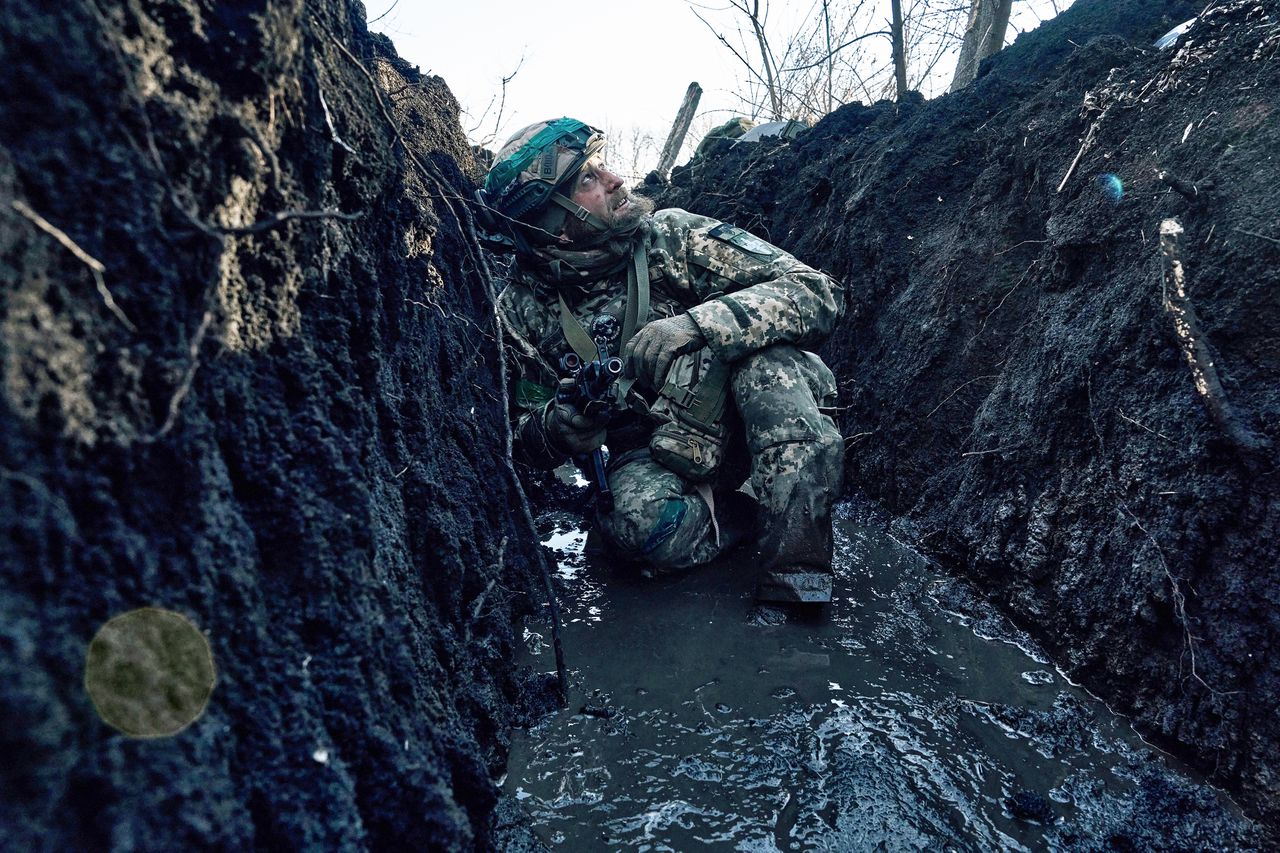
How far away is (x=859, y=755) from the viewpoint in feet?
5.41

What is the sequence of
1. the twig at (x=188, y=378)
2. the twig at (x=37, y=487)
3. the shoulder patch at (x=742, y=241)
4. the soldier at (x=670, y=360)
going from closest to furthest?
the twig at (x=37, y=487) → the twig at (x=188, y=378) → the soldier at (x=670, y=360) → the shoulder patch at (x=742, y=241)

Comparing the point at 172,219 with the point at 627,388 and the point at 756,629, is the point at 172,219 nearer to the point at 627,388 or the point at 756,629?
the point at 756,629

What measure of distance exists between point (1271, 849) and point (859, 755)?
0.76 meters

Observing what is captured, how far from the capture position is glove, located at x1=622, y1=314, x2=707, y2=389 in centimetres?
279

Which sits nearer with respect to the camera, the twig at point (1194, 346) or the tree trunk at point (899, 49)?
the twig at point (1194, 346)

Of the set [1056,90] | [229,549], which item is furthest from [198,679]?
[1056,90]

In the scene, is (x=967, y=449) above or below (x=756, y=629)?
above

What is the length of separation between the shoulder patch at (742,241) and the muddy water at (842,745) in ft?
5.15

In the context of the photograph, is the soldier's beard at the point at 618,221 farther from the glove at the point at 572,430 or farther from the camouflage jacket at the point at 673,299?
the glove at the point at 572,430

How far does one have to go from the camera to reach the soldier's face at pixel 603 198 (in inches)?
122

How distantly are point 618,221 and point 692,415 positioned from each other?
919mm

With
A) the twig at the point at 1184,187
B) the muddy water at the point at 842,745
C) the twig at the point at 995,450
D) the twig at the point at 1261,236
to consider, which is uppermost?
the twig at the point at 1184,187

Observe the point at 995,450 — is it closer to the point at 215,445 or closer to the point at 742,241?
the point at 742,241

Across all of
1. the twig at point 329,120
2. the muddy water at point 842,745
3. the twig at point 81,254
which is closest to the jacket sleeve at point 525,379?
the muddy water at point 842,745
